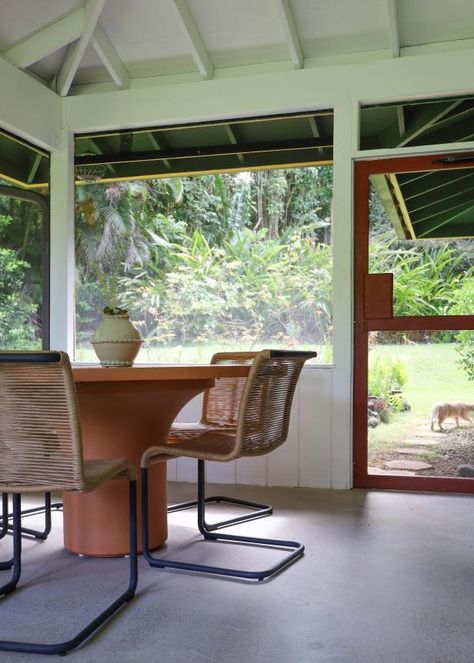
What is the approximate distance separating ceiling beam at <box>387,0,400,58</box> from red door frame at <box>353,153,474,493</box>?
68 cm

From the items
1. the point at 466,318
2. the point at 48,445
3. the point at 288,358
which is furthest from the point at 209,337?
the point at 48,445

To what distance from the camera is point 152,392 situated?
2.78 meters

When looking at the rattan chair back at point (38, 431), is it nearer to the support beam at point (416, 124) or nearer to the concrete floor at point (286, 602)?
the concrete floor at point (286, 602)

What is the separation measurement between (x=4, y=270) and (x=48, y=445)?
107 inches

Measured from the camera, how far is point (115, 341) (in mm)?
3072

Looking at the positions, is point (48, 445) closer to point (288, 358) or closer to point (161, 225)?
point (288, 358)

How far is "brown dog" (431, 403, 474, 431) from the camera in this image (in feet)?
14.0

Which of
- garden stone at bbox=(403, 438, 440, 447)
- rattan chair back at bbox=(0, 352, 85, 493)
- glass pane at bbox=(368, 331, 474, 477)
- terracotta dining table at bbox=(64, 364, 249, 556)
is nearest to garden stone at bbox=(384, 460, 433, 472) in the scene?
glass pane at bbox=(368, 331, 474, 477)

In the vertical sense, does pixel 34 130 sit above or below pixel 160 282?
above

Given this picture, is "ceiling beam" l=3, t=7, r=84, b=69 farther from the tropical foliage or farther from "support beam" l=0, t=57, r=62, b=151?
the tropical foliage

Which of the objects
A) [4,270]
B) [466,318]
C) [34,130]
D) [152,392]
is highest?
[34,130]

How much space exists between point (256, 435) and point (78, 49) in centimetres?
310

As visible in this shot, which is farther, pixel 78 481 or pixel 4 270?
pixel 4 270

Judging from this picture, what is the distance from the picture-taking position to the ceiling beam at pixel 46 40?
4.43m
